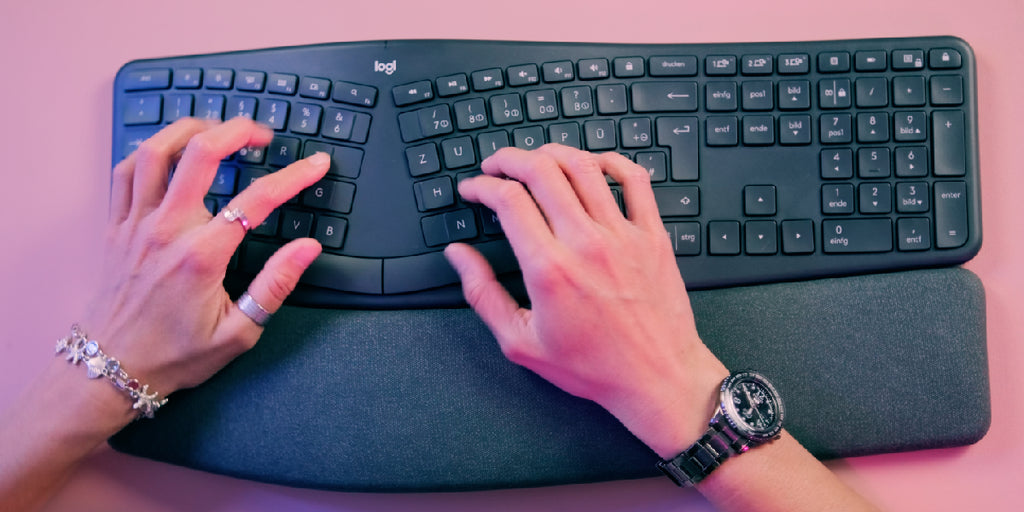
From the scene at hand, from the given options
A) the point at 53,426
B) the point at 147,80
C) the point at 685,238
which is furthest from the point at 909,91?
the point at 53,426

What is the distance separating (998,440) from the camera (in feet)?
2.04

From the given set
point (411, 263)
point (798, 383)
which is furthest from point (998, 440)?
point (411, 263)

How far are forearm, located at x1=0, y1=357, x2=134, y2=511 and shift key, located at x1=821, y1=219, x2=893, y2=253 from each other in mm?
615

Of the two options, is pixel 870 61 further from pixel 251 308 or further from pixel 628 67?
pixel 251 308

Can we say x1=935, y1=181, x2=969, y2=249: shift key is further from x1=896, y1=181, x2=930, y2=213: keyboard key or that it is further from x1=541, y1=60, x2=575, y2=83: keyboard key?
x1=541, y1=60, x2=575, y2=83: keyboard key

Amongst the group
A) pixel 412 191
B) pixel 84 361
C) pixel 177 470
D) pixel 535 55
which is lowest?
pixel 177 470

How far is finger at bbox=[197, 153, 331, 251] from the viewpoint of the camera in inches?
21.4

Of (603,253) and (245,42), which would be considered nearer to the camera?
(603,253)

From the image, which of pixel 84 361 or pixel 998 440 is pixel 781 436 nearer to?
pixel 998 440

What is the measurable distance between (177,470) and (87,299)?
18 cm

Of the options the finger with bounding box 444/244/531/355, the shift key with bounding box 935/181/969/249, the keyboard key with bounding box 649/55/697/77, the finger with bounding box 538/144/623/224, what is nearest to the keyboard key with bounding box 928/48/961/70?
the shift key with bounding box 935/181/969/249

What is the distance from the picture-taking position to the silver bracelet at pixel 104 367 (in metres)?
0.56

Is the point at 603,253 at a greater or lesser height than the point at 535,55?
lesser

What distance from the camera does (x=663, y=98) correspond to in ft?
1.96
